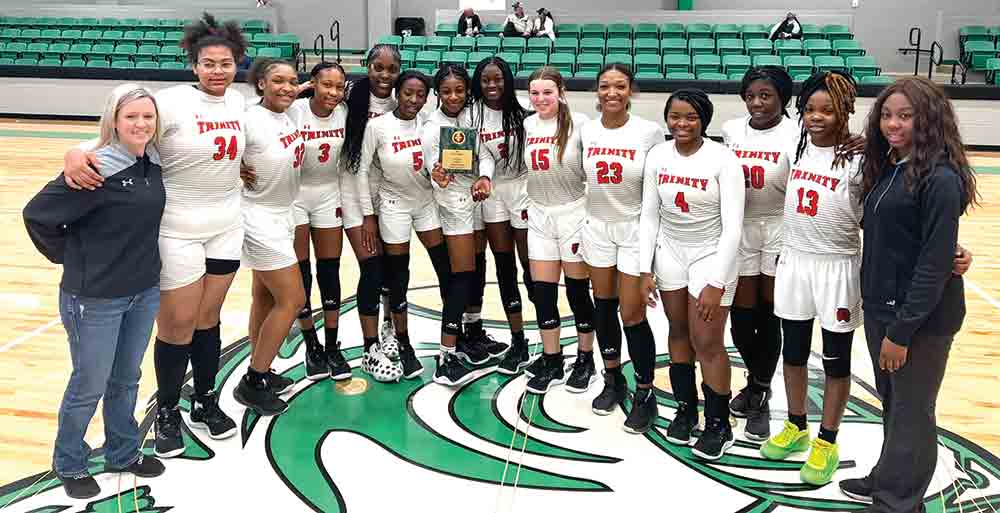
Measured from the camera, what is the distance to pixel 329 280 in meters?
4.31

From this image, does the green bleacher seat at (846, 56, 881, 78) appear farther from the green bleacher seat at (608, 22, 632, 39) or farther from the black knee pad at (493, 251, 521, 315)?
the black knee pad at (493, 251, 521, 315)

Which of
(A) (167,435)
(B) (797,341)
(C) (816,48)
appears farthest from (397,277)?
(C) (816,48)

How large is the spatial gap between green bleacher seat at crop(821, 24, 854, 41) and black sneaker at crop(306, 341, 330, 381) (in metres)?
11.2

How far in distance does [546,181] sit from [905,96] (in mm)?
1625

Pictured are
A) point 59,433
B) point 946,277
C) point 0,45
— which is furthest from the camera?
point 0,45

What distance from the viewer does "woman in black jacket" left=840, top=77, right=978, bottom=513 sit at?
2693 mm

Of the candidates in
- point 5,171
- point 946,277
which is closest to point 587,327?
point 946,277

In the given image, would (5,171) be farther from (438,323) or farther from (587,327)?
(587,327)

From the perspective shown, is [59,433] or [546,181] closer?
[59,433]

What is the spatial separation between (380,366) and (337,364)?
21cm

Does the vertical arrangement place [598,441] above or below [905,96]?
below

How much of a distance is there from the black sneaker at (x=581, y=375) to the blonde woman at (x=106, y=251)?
1.92m

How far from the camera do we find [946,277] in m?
2.71

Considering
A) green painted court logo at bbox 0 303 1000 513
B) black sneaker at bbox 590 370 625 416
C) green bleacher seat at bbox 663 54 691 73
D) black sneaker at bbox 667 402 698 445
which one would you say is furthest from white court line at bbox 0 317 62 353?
green bleacher seat at bbox 663 54 691 73
